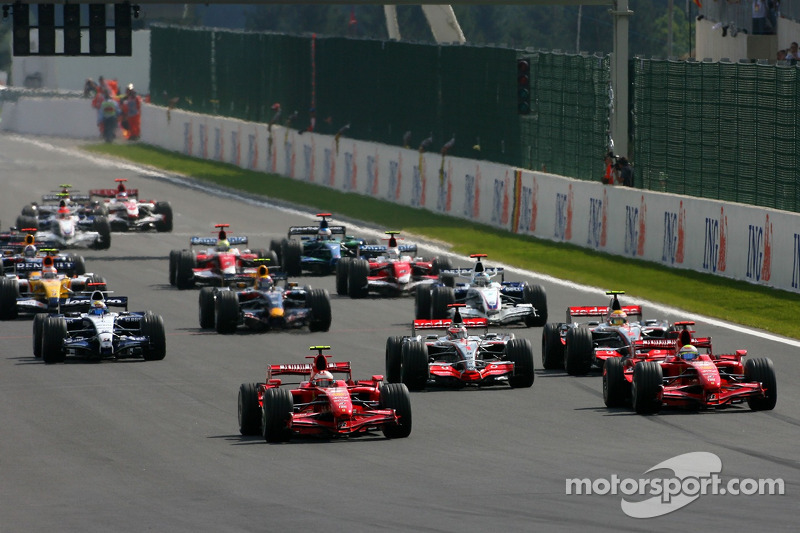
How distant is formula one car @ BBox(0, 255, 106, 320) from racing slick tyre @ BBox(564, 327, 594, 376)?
9306 millimetres

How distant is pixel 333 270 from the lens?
124 ft

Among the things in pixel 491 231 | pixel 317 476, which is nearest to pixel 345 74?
pixel 491 231

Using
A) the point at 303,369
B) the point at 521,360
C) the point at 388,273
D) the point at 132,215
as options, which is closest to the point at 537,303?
the point at 388,273

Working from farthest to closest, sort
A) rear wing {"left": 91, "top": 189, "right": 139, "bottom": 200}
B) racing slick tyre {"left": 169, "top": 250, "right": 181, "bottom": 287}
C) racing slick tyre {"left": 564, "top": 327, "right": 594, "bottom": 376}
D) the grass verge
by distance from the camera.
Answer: rear wing {"left": 91, "top": 189, "right": 139, "bottom": 200}
racing slick tyre {"left": 169, "top": 250, "right": 181, "bottom": 287}
the grass verge
racing slick tyre {"left": 564, "top": 327, "right": 594, "bottom": 376}

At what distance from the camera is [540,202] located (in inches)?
1665

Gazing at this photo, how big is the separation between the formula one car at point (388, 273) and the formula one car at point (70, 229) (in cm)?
980

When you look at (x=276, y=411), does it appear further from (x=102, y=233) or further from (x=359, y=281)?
(x=102, y=233)

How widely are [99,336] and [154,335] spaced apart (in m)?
0.77

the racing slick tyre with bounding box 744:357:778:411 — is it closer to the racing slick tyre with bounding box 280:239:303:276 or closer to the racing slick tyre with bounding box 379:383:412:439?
the racing slick tyre with bounding box 379:383:412:439

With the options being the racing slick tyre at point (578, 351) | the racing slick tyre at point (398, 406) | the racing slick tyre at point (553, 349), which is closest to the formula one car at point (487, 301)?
the racing slick tyre at point (553, 349)

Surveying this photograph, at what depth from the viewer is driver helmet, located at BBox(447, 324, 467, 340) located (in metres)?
23.4

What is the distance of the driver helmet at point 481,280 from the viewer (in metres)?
29.2

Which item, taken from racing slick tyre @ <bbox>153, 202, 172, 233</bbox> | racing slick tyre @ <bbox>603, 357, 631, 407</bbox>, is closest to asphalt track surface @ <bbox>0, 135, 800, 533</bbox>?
racing slick tyre @ <bbox>603, 357, 631, 407</bbox>

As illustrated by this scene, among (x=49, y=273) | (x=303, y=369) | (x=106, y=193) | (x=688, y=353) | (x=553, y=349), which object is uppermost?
(x=106, y=193)
